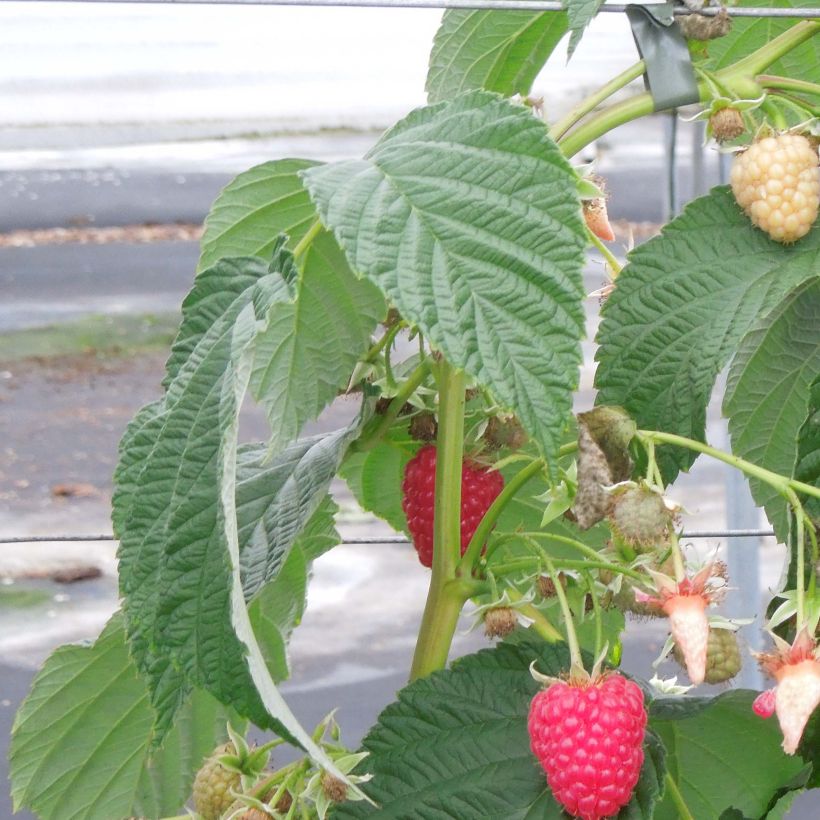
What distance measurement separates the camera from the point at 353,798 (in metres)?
0.41

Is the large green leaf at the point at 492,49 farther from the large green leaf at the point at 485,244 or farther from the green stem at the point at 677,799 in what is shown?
the green stem at the point at 677,799

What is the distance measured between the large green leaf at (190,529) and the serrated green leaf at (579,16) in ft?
0.39

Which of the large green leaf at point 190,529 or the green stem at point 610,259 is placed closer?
the large green leaf at point 190,529

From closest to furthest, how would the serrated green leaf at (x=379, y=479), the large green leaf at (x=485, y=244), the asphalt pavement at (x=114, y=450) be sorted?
the large green leaf at (x=485, y=244), the serrated green leaf at (x=379, y=479), the asphalt pavement at (x=114, y=450)

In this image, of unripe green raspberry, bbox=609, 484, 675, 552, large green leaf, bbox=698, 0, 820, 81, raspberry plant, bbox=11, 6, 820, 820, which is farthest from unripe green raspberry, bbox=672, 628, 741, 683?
large green leaf, bbox=698, 0, 820, 81

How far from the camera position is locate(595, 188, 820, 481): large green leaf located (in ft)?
1.41

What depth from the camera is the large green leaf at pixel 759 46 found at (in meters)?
0.52

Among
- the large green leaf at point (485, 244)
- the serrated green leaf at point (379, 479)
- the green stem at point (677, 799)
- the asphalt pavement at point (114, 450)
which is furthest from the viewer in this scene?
the asphalt pavement at point (114, 450)

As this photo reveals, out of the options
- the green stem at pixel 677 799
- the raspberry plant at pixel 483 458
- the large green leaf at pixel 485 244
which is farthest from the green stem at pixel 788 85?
the green stem at pixel 677 799

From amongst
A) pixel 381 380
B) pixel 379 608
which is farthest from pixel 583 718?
pixel 379 608

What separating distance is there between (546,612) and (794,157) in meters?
0.20

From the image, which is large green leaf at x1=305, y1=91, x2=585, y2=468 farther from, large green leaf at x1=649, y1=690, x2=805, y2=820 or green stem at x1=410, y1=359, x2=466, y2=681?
large green leaf at x1=649, y1=690, x2=805, y2=820

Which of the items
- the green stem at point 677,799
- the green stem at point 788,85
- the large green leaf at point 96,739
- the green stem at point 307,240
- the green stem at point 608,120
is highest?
the green stem at point 788,85

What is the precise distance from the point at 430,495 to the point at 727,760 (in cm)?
14
